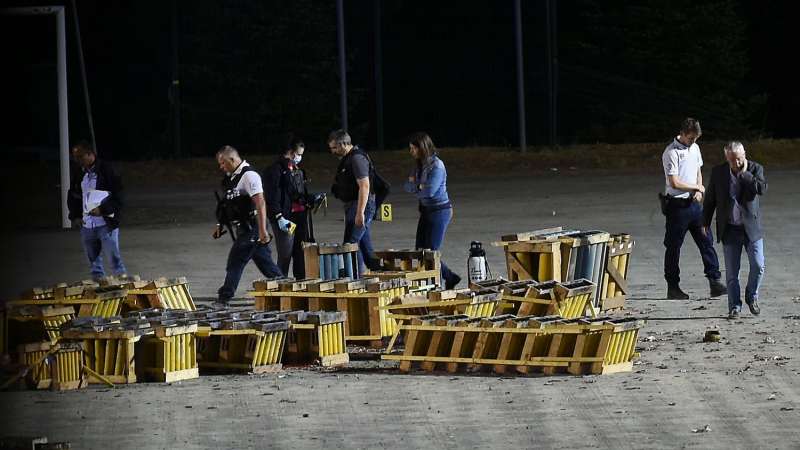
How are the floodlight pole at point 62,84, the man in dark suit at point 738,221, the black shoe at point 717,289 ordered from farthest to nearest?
the floodlight pole at point 62,84 → the black shoe at point 717,289 → the man in dark suit at point 738,221

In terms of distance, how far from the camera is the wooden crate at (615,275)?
15.8 meters

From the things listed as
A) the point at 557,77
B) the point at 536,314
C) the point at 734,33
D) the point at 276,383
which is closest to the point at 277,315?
the point at 276,383

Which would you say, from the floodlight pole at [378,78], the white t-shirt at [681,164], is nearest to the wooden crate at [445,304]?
the white t-shirt at [681,164]

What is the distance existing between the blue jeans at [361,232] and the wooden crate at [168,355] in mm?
4392

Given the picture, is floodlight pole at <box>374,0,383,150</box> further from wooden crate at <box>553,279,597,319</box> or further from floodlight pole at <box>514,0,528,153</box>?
wooden crate at <box>553,279,597,319</box>

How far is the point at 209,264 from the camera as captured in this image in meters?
21.1

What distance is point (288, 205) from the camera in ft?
55.6

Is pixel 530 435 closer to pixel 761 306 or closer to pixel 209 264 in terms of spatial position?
pixel 761 306

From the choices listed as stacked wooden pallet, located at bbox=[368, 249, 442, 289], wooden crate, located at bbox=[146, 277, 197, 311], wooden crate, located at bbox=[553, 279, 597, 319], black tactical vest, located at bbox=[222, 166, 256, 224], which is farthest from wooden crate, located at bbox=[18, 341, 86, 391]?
black tactical vest, located at bbox=[222, 166, 256, 224]

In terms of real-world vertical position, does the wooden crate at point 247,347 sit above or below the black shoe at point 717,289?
above

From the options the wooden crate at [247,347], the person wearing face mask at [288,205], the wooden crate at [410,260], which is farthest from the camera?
the person wearing face mask at [288,205]

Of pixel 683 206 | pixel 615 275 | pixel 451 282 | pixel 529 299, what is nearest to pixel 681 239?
pixel 683 206

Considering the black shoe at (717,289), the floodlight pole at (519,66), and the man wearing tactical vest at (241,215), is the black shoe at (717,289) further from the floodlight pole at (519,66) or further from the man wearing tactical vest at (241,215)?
the floodlight pole at (519,66)

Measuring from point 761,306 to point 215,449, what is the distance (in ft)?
25.6
